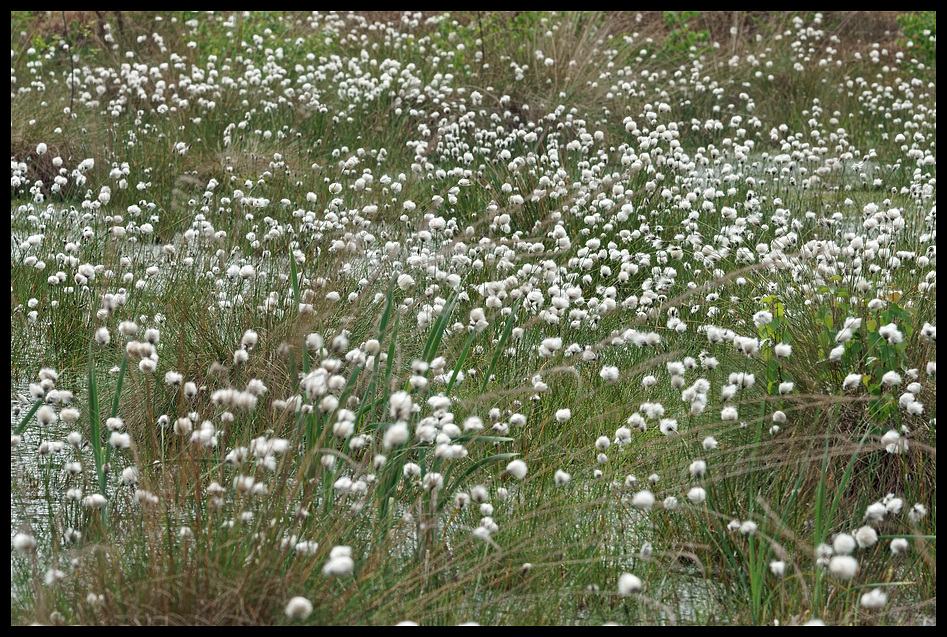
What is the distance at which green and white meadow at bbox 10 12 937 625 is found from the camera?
235 centimetres

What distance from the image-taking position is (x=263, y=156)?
7.27 m

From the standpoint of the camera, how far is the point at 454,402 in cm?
338

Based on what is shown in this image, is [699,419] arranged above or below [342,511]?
below

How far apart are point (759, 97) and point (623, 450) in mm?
8101

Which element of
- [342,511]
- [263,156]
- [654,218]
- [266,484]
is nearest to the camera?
[342,511]

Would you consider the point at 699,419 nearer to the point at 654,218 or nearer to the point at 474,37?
the point at 654,218

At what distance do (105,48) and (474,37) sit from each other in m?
4.31

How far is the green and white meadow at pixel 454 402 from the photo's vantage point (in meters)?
2.35
